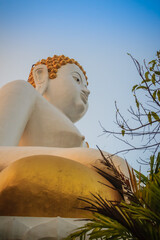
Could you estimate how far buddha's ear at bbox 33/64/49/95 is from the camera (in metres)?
4.54

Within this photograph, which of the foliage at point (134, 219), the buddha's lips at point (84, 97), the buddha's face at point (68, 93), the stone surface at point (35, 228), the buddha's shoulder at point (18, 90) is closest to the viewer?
the foliage at point (134, 219)

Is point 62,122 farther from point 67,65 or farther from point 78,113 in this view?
point 67,65

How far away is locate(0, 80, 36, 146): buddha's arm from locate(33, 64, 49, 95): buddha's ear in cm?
68

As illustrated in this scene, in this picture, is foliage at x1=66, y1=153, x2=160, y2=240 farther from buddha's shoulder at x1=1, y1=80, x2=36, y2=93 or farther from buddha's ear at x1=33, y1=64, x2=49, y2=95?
buddha's ear at x1=33, y1=64, x2=49, y2=95

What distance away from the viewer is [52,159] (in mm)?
1814

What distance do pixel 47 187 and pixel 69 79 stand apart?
10.4ft

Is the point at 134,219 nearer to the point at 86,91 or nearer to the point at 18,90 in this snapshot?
the point at 18,90

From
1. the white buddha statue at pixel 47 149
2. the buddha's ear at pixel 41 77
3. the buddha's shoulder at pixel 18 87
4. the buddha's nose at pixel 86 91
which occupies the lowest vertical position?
the white buddha statue at pixel 47 149

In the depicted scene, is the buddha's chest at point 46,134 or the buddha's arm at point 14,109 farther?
the buddha's chest at point 46,134

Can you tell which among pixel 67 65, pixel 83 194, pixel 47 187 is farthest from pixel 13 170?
pixel 67 65

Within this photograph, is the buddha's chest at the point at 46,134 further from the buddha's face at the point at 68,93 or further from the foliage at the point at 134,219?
the foliage at the point at 134,219

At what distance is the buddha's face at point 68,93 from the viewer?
176 inches

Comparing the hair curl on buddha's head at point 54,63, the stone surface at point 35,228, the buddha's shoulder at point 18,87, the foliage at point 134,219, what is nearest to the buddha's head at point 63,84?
the hair curl on buddha's head at point 54,63

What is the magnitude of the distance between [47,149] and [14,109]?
1.11 meters
